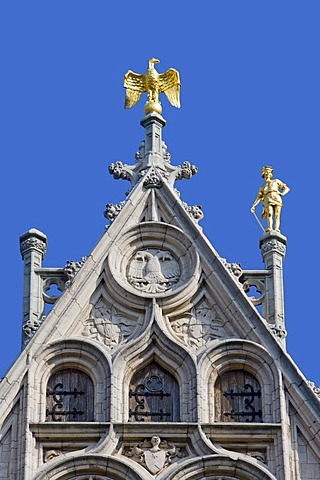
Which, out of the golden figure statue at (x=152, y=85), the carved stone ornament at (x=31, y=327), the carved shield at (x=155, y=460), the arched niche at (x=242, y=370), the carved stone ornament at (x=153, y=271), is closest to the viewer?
the carved shield at (x=155, y=460)

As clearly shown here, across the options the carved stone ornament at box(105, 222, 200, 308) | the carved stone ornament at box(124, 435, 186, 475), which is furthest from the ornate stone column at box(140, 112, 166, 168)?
the carved stone ornament at box(124, 435, 186, 475)

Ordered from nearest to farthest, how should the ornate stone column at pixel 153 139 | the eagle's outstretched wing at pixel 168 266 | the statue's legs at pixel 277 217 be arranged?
the eagle's outstretched wing at pixel 168 266 < the statue's legs at pixel 277 217 < the ornate stone column at pixel 153 139

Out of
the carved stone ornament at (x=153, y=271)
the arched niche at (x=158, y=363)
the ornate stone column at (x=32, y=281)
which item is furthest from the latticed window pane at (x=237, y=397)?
the ornate stone column at (x=32, y=281)

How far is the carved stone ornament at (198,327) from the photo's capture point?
30.2m

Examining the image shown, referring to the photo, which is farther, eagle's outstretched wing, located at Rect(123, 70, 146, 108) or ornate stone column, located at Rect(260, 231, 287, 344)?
eagle's outstretched wing, located at Rect(123, 70, 146, 108)

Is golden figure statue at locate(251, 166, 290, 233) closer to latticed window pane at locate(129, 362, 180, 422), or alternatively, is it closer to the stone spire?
the stone spire

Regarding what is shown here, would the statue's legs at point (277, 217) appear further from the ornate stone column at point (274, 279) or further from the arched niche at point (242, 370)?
the arched niche at point (242, 370)

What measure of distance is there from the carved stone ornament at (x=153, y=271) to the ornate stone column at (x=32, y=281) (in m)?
1.11

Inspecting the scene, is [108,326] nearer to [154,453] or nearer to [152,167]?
[154,453]

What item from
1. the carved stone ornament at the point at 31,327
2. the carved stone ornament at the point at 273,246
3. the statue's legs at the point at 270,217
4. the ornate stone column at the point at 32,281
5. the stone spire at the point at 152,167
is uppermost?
the stone spire at the point at 152,167

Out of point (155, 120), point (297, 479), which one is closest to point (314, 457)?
point (297, 479)

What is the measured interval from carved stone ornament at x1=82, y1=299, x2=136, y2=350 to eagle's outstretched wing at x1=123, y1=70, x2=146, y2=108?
10.8ft

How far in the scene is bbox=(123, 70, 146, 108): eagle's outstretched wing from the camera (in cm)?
3256

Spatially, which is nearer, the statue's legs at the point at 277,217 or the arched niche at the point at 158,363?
the arched niche at the point at 158,363
